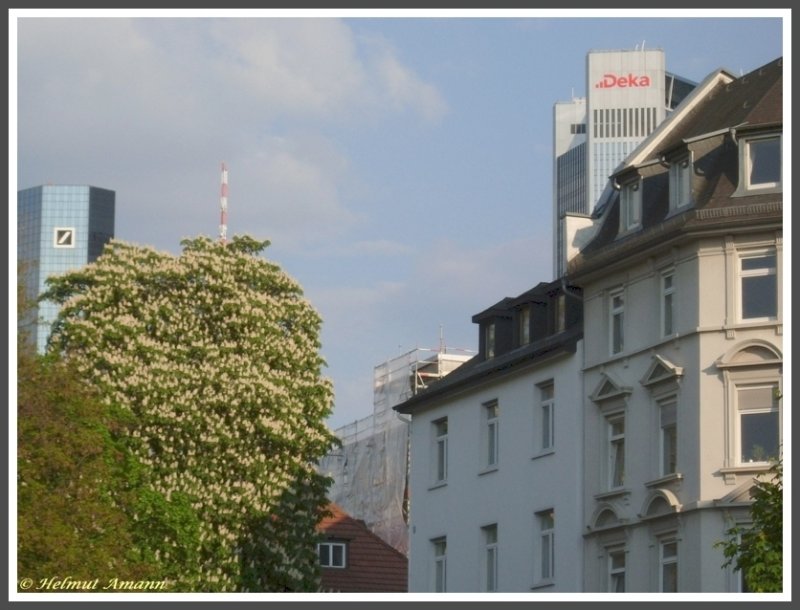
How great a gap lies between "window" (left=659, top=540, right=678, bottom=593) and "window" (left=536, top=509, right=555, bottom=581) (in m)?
4.73

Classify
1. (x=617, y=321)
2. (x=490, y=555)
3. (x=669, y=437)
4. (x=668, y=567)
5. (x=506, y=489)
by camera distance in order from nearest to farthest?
(x=668, y=567), (x=669, y=437), (x=617, y=321), (x=506, y=489), (x=490, y=555)

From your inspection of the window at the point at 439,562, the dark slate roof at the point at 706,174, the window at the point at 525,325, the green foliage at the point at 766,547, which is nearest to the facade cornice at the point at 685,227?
the dark slate roof at the point at 706,174

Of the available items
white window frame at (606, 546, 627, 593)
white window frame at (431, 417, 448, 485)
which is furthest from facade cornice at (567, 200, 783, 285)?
white window frame at (431, 417, 448, 485)

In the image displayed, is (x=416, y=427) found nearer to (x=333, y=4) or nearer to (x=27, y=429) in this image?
(x=27, y=429)

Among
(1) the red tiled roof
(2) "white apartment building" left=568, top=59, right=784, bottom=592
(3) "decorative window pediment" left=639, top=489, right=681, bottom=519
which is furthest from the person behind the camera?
(1) the red tiled roof

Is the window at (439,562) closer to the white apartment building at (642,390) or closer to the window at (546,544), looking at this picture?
the white apartment building at (642,390)

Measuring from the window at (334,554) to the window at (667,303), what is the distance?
3118cm

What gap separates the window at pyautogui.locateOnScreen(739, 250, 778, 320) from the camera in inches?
1613

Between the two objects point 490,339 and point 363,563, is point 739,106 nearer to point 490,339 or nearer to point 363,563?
point 490,339

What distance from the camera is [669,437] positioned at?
42.2 metres

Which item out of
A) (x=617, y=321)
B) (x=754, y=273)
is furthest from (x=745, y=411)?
(x=617, y=321)

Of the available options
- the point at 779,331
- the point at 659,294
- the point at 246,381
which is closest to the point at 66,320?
the point at 246,381

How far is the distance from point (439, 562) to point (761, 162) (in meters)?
15.7

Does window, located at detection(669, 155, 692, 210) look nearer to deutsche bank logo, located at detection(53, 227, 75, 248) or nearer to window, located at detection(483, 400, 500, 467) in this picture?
window, located at detection(483, 400, 500, 467)
